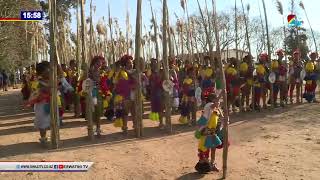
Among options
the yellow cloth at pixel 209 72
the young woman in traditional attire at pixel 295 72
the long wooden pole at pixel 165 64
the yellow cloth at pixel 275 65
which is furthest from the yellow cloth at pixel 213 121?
the young woman in traditional attire at pixel 295 72

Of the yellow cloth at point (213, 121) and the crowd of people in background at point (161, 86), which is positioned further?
the crowd of people in background at point (161, 86)

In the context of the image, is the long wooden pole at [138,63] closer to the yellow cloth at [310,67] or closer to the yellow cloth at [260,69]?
the yellow cloth at [260,69]

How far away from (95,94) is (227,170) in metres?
3.61

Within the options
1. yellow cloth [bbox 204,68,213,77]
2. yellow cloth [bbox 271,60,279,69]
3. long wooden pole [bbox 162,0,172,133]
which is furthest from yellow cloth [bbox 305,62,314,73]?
long wooden pole [bbox 162,0,172,133]

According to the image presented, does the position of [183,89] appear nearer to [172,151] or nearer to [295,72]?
[172,151]

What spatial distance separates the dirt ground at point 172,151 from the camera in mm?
7113

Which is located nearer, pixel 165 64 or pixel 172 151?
pixel 172 151

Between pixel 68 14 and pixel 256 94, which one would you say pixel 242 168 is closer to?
pixel 256 94

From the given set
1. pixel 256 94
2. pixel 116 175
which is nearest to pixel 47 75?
pixel 116 175

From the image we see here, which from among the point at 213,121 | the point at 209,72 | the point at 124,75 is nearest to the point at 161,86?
the point at 124,75

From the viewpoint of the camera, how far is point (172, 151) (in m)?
8.67

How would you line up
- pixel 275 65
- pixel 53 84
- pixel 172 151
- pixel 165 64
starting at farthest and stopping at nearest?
1. pixel 275 65
2. pixel 165 64
3. pixel 172 151
4. pixel 53 84

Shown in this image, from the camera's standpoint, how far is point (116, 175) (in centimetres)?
705

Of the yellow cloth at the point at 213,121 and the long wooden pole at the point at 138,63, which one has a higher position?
the long wooden pole at the point at 138,63
